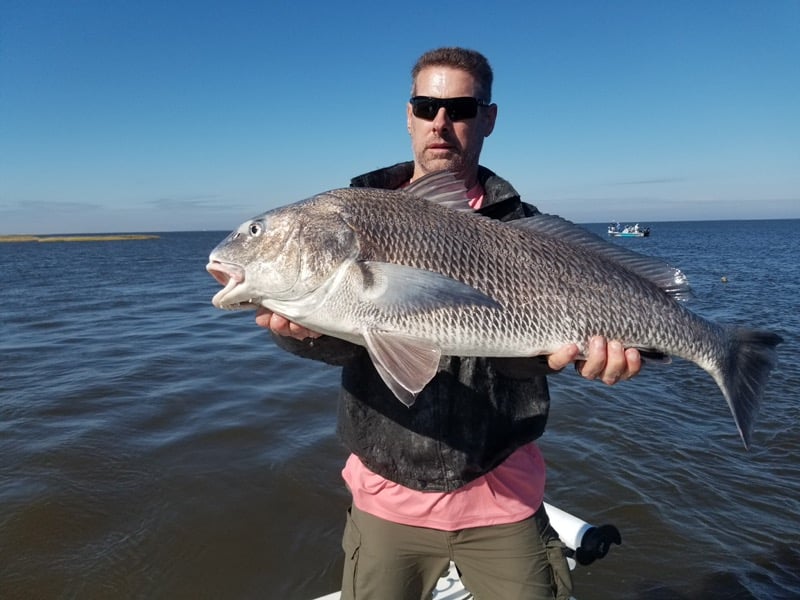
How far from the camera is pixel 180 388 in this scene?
34.0ft

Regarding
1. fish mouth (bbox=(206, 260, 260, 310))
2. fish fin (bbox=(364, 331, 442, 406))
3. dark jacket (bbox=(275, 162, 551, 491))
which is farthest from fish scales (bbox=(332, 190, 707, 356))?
fish mouth (bbox=(206, 260, 260, 310))

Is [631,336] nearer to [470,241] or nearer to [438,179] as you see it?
[470,241]

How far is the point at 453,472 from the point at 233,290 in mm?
1613

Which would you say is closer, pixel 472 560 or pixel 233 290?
pixel 233 290

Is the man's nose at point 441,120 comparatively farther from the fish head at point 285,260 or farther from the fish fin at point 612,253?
the fish head at point 285,260

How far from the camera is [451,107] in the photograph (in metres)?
3.43

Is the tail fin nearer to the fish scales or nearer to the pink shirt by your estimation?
the fish scales

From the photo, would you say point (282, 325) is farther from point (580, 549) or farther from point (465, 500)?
point (580, 549)

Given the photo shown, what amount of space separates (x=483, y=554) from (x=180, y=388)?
889 cm

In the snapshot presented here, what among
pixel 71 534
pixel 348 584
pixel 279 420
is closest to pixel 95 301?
pixel 279 420

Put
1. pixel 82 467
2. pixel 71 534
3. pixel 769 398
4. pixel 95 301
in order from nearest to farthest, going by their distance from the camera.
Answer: pixel 71 534 < pixel 82 467 < pixel 769 398 < pixel 95 301

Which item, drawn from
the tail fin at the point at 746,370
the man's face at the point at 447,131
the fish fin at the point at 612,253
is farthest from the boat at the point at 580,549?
the man's face at the point at 447,131

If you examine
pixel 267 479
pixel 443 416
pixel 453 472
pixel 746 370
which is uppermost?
pixel 746 370

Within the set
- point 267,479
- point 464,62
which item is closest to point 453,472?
point 464,62
